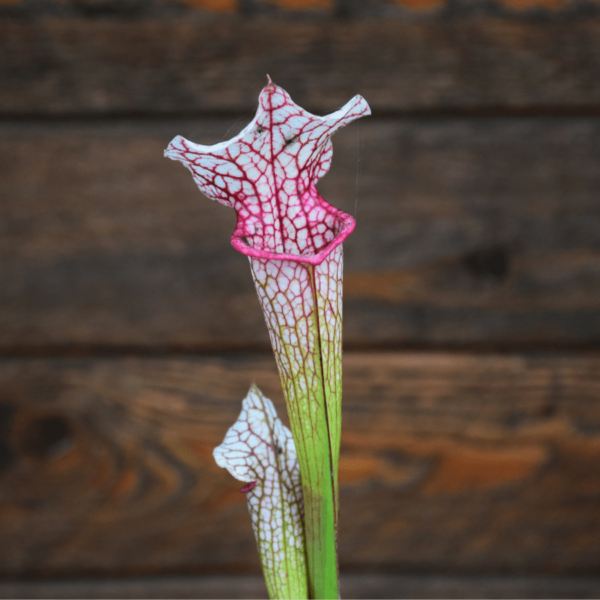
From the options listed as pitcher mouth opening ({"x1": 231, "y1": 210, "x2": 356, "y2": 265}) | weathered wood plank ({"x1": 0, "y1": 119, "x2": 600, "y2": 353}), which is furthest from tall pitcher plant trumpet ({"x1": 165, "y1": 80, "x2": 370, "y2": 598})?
weathered wood plank ({"x1": 0, "y1": 119, "x2": 600, "y2": 353})

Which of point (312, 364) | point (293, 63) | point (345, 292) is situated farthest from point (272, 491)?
point (293, 63)

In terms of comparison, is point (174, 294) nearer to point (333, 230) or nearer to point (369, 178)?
point (369, 178)

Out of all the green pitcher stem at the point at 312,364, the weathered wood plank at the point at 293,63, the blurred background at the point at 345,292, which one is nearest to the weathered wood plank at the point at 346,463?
the blurred background at the point at 345,292

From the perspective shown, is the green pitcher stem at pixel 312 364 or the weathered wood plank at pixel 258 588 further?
the weathered wood plank at pixel 258 588

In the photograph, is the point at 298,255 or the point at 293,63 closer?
the point at 298,255

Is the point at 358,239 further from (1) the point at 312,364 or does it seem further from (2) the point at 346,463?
(1) the point at 312,364

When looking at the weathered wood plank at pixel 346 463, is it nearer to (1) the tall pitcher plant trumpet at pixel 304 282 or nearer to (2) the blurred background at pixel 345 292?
(2) the blurred background at pixel 345 292

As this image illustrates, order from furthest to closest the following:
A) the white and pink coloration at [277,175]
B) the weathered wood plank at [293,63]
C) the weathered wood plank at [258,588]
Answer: the weathered wood plank at [258,588] < the weathered wood plank at [293,63] < the white and pink coloration at [277,175]

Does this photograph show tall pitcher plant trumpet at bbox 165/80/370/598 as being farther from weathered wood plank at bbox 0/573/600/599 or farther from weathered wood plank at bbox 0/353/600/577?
weathered wood plank at bbox 0/573/600/599
